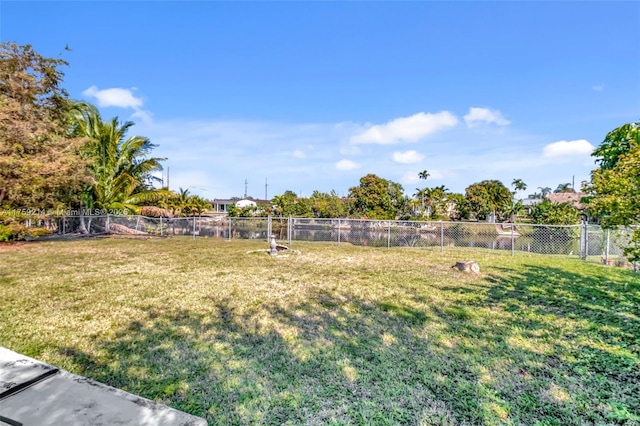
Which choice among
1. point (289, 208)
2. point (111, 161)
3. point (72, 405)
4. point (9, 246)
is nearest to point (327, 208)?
point (289, 208)

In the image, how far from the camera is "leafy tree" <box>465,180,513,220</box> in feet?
120

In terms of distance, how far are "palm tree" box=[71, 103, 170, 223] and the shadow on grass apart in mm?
15605

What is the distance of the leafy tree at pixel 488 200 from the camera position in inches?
1439

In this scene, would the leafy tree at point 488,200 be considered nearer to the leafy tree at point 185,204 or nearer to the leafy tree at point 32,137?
the leafy tree at point 185,204

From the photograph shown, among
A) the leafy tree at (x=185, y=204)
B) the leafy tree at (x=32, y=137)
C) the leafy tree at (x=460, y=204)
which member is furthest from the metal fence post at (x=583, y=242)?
the leafy tree at (x=185, y=204)

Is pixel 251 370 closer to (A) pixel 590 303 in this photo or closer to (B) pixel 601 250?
(A) pixel 590 303

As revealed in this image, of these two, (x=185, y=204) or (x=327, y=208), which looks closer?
(x=185, y=204)

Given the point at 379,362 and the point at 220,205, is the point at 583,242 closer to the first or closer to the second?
the point at 379,362

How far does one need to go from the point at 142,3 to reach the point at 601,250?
1554 centimetres

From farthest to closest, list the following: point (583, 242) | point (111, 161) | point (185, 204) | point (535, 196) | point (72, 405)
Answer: point (535, 196)
point (185, 204)
point (111, 161)
point (583, 242)
point (72, 405)

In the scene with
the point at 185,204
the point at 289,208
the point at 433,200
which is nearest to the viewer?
the point at 185,204

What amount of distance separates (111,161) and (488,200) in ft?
126

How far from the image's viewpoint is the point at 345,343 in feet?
10.0

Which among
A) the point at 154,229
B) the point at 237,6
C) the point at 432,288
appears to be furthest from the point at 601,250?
the point at 154,229
